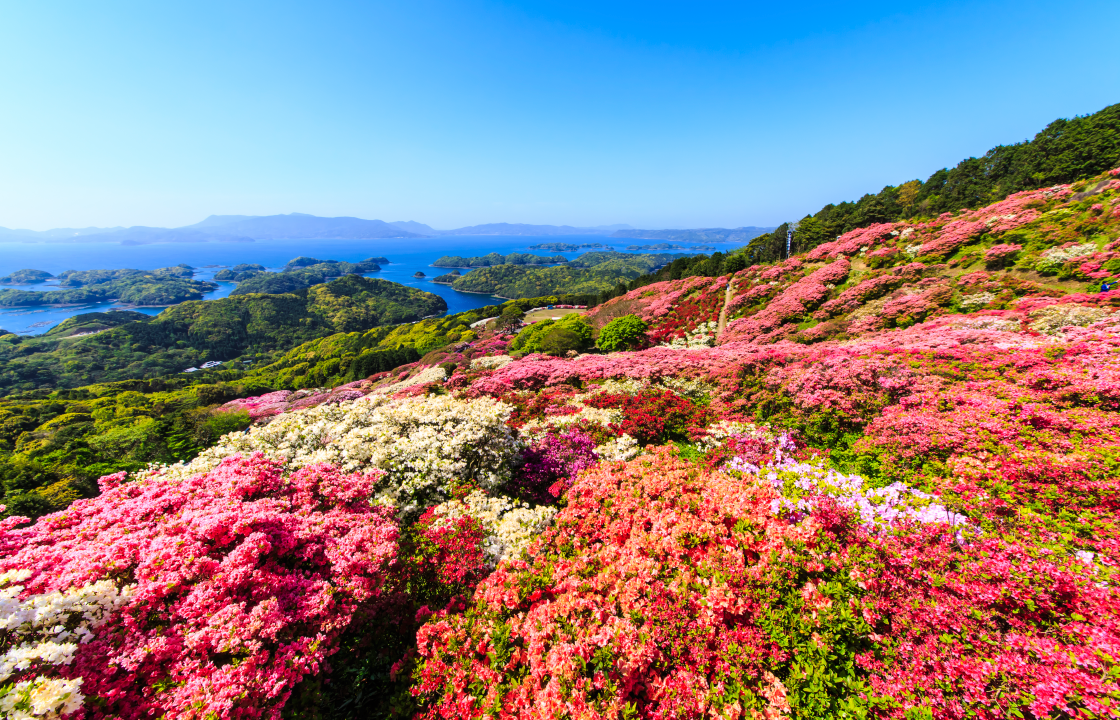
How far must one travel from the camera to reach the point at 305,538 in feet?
16.4

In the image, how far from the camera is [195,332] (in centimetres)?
9712

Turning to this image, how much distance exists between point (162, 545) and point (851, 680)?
761 cm

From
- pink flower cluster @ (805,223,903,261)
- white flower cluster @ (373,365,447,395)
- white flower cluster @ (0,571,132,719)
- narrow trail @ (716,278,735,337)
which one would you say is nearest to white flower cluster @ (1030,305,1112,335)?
narrow trail @ (716,278,735,337)

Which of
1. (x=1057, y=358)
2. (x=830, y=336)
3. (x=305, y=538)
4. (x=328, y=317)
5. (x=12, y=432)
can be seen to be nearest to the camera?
(x=305, y=538)

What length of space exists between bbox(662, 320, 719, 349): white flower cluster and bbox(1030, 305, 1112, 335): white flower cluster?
1309cm

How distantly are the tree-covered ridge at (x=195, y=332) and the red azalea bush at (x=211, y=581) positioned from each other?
103 m

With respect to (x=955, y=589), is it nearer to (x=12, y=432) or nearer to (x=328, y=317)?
(x=12, y=432)

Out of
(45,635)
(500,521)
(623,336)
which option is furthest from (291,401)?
(500,521)

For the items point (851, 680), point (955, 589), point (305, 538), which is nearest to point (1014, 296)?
point (955, 589)

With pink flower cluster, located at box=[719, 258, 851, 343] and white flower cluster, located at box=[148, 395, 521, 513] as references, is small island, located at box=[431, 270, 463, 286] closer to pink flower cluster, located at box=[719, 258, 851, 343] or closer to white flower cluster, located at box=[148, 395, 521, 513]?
pink flower cluster, located at box=[719, 258, 851, 343]

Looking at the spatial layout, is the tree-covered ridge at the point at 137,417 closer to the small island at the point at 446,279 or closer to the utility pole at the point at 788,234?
the utility pole at the point at 788,234

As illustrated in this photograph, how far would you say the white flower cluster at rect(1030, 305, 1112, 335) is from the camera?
474 inches

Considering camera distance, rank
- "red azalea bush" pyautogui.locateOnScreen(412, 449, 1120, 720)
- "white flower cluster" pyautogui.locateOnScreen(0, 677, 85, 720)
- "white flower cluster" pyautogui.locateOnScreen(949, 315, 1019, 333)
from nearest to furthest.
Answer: "white flower cluster" pyautogui.locateOnScreen(0, 677, 85, 720) → "red azalea bush" pyautogui.locateOnScreen(412, 449, 1120, 720) → "white flower cluster" pyautogui.locateOnScreen(949, 315, 1019, 333)

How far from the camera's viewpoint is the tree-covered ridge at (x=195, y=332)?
239 feet
